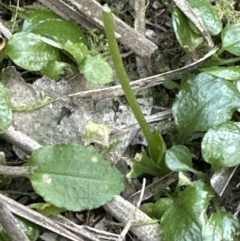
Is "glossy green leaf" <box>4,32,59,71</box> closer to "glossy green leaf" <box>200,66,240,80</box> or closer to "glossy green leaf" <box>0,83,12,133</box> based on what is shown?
"glossy green leaf" <box>0,83,12,133</box>

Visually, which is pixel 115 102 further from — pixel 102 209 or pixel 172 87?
pixel 102 209

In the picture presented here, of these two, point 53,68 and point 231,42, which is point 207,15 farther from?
point 53,68

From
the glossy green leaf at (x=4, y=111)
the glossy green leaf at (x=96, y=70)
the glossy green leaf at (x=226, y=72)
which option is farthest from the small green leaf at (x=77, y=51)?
the glossy green leaf at (x=226, y=72)

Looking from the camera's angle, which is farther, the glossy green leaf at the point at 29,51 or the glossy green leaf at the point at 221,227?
the glossy green leaf at the point at 29,51

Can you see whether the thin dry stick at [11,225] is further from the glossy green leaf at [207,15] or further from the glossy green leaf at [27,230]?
the glossy green leaf at [207,15]

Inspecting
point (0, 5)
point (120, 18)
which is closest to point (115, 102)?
point (120, 18)
